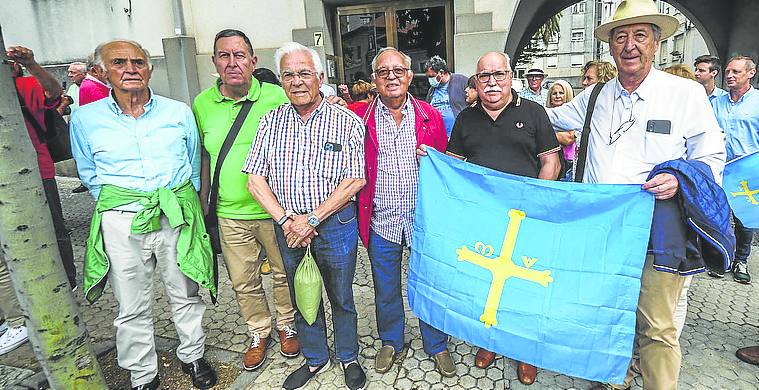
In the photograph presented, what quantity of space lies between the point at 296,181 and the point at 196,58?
5.77 metres

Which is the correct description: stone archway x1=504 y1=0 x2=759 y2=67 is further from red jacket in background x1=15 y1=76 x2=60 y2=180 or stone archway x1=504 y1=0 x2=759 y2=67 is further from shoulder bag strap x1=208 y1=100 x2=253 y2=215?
red jacket in background x1=15 y1=76 x2=60 y2=180

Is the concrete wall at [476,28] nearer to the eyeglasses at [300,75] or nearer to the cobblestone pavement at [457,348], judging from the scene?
the cobblestone pavement at [457,348]

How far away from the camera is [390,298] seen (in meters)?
3.00

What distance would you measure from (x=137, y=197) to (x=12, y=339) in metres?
1.95

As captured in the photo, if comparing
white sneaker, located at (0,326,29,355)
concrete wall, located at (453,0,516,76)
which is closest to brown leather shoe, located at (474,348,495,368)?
white sneaker, located at (0,326,29,355)

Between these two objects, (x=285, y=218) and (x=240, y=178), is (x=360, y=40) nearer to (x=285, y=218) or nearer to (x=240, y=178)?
(x=240, y=178)

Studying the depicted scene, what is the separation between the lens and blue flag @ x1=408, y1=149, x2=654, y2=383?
2.30m

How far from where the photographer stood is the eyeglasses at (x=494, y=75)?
2596mm

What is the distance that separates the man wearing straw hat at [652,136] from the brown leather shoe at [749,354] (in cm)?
103

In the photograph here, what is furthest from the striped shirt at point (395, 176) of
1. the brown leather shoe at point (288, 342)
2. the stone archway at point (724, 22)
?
the stone archway at point (724, 22)

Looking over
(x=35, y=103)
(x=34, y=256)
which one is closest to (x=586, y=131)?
(x=34, y=256)

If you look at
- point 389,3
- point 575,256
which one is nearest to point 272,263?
point 575,256

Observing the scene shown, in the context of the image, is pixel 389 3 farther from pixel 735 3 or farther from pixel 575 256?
pixel 735 3

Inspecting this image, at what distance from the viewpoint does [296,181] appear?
2.60 m
